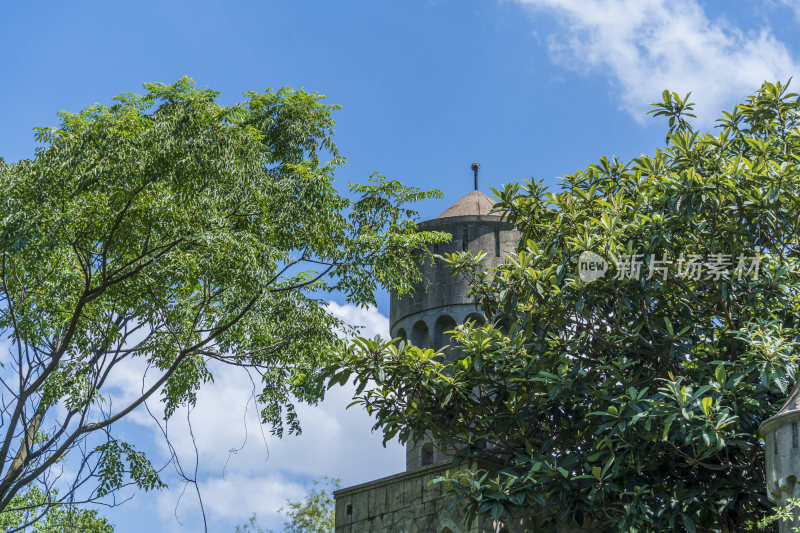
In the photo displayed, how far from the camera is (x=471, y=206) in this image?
24156mm

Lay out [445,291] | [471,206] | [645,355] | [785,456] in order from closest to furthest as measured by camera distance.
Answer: [785,456]
[645,355]
[445,291]
[471,206]

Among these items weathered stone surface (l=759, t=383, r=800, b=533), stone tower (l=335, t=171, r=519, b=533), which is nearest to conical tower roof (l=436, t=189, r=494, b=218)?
stone tower (l=335, t=171, r=519, b=533)

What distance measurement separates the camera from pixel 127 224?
54.3 feet

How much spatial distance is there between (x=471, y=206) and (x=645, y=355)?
460 inches

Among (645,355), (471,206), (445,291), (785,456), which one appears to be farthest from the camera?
(471,206)

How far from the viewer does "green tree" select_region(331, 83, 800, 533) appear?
11531mm

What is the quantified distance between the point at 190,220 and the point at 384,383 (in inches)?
213

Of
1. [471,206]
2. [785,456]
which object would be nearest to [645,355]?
[785,456]

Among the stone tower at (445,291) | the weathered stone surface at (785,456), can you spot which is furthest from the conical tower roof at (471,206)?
the weathered stone surface at (785,456)

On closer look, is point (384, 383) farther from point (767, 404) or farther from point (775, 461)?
point (775, 461)

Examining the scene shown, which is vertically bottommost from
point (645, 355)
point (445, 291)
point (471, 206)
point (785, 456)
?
point (785, 456)

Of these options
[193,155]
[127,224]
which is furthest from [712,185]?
[127,224]

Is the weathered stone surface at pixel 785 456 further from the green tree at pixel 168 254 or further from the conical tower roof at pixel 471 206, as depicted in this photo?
the conical tower roof at pixel 471 206

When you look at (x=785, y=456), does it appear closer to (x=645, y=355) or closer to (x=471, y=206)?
(x=645, y=355)
